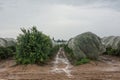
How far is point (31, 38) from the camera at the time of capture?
63.0 feet

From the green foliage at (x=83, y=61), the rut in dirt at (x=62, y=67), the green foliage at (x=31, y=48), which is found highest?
the green foliage at (x=31, y=48)

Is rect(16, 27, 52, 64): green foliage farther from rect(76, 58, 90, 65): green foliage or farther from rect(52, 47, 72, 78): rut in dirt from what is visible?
rect(76, 58, 90, 65): green foliage

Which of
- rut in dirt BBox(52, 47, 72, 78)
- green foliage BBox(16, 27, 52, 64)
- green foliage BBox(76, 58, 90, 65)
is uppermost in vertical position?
green foliage BBox(16, 27, 52, 64)

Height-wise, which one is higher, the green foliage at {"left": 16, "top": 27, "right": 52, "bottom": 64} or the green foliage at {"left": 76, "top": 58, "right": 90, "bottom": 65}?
the green foliage at {"left": 16, "top": 27, "right": 52, "bottom": 64}

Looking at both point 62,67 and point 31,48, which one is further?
point 31,48

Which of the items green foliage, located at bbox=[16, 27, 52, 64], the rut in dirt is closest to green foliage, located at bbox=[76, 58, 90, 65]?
the rut in dirt

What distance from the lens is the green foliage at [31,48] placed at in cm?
1876

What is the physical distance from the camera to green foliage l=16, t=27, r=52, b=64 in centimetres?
1876

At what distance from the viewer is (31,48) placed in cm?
1911

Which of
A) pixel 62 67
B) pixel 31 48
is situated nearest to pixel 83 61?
pixel 62 67

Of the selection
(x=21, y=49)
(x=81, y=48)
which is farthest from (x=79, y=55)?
(x=21, y=49)

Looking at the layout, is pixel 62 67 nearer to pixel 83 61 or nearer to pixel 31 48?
pixel 83 61

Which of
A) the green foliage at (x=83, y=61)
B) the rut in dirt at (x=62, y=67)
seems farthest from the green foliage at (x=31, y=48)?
the green foliage at (x=83, y=61)

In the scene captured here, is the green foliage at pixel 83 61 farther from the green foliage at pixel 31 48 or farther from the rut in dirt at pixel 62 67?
the green foliage at pixel 31 48
